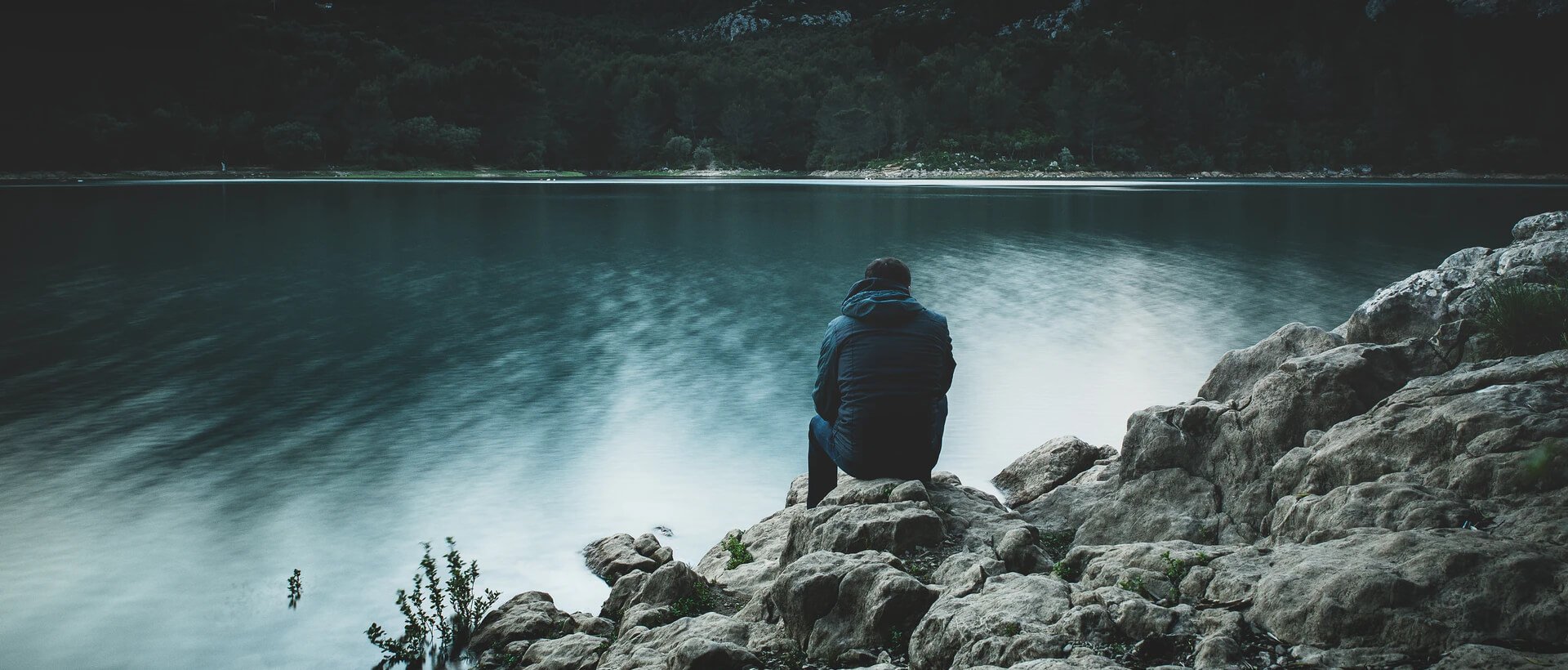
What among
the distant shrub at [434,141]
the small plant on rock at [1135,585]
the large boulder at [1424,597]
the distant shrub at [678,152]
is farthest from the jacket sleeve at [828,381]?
the distant shrub at [678,152]

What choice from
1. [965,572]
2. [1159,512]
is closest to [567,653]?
[965,572]

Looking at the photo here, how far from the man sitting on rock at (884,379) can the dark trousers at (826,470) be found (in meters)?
0.01

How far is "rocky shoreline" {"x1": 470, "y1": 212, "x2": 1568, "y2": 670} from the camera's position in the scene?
170 inches

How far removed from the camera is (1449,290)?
30.2ft

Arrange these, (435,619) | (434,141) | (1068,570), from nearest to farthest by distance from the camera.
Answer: (1068,570), (435,619), (434,141)

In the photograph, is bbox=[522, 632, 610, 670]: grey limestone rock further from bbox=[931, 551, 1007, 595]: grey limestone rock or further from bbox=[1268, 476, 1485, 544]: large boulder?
bbox=[1268, 476, 1485, 544]: large boulder

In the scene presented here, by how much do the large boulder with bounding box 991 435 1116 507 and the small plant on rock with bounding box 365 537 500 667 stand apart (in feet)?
16.1

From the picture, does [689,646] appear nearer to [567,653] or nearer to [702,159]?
[567,653]

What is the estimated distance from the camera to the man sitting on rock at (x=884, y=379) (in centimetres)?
702

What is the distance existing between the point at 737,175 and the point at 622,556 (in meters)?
147

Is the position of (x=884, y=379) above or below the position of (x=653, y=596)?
above

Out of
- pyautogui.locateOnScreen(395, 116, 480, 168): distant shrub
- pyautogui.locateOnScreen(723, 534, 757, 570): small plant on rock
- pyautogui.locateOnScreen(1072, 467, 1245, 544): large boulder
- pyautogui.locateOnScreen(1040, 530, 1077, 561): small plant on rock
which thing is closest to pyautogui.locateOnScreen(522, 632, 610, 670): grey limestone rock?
pyautogui.locateOnScreen(723, 534, 757, 570): small plant on rock

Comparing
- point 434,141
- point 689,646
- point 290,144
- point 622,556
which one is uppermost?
point 434,141

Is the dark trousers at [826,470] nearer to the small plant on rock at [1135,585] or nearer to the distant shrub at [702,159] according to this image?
the small plant on rock at [1135,585]
